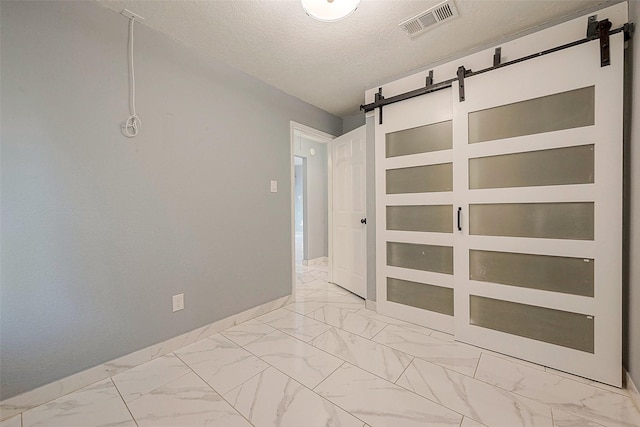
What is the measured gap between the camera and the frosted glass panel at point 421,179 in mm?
2176

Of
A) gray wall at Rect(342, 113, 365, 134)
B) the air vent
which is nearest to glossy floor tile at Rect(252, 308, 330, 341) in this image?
the air vent

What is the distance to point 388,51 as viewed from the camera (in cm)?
209

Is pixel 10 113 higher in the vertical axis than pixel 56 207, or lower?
higher

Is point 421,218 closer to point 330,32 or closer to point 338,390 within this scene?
point 338,390

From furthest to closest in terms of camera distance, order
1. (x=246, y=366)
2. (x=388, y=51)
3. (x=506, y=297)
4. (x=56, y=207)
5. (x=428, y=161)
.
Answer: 1. (x=428, y=161)
2. (x=388, y=51)
3. (x=506, y=297)
4. (x=246, y=366)
5. (x=56, y=207)

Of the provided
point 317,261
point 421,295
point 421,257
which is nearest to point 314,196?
A: point 317,261

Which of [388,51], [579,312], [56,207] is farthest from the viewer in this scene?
[388,51]

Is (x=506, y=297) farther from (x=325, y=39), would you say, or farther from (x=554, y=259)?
(x=325, y=39)

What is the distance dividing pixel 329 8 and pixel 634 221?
2.20 meters

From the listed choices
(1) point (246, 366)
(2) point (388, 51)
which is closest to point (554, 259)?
(2) point (388, 51)

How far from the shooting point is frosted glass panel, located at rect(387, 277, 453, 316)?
7.23 ft

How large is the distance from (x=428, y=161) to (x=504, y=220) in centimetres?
78

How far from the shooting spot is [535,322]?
178 centimetres

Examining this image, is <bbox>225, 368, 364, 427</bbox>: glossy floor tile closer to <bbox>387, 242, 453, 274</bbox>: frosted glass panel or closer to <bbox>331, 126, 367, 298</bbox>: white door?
<bbox>387, 242, 453, 274</bbox>: frosted glass panel
